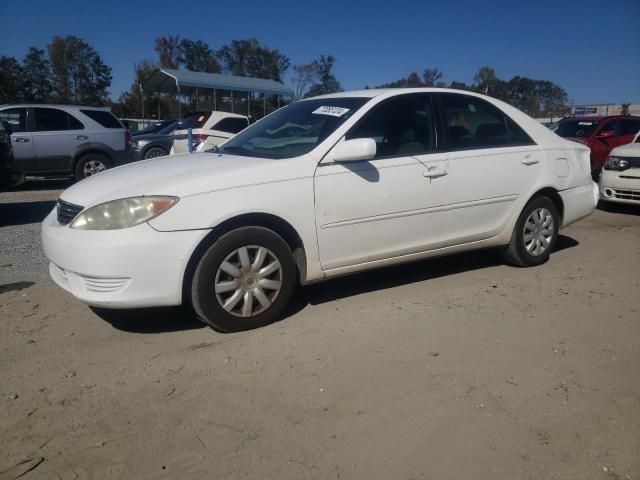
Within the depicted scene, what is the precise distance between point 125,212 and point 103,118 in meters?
8.85

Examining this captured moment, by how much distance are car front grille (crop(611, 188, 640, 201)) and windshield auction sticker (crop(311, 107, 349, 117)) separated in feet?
21.8

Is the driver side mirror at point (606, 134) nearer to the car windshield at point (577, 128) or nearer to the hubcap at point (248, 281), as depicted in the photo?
the car windshield at point (577, 128)

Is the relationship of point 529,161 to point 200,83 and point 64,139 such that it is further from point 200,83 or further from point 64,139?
point 200,83

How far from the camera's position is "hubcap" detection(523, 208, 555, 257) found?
500 centimetres

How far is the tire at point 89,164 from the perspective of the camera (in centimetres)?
1070

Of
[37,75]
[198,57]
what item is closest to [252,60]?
[198,57]

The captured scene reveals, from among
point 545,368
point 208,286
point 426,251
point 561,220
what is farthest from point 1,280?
point 561,220

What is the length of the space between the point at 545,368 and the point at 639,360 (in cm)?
66

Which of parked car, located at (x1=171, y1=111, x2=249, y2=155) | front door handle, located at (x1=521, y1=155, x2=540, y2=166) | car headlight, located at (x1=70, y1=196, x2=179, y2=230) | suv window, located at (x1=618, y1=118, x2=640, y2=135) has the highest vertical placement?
parked car, located at (x1=171, y1=111, x2=249, y2=155)

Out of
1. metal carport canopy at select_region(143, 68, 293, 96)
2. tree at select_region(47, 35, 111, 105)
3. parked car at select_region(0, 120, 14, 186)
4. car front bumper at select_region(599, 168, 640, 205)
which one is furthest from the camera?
tree at select_region(47, 35, 111, 105)

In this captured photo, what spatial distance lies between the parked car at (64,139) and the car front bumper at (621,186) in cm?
914

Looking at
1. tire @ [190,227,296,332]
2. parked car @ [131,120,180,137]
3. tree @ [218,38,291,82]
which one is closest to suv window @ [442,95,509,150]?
tire @ [190,227,296,332]

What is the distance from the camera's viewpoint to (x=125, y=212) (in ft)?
10.8

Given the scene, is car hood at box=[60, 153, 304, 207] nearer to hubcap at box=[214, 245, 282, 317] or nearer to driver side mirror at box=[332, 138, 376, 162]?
driver side mirror at box=[332, 138, 376, 162]
